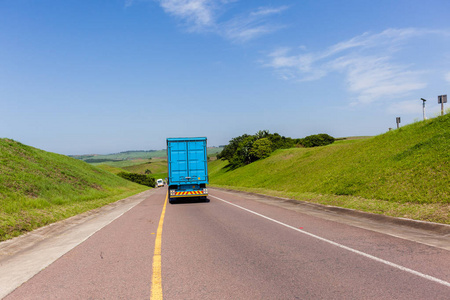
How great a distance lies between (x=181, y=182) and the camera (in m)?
20.0

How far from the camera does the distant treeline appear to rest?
3150 inches

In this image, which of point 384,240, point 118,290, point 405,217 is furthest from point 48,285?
point 405,217

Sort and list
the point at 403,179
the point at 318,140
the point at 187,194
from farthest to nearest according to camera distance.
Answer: the point at 318,140
the point at 187,194
the point at 403,179

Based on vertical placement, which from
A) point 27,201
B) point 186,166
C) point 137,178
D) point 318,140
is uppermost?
point 318,140

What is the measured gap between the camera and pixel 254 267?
221 inches

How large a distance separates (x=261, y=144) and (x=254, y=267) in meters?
75.5

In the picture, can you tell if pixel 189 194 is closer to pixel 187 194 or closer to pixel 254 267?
pixel 187 194

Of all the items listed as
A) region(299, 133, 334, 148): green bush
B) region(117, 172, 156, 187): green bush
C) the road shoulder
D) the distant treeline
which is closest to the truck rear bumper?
the road shoulder

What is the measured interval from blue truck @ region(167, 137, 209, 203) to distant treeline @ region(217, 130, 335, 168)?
59.3 metres

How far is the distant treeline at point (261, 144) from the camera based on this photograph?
8000cm

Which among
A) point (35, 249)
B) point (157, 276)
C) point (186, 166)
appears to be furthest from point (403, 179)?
point (35, 249)

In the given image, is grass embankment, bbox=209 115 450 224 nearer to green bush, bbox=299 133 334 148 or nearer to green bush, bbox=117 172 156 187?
green bush, bbox=299 133 334 148

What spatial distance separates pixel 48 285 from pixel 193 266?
2335 mm

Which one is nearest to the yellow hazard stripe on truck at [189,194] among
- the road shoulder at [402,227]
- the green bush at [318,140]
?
the road shoulder at [402,227]
